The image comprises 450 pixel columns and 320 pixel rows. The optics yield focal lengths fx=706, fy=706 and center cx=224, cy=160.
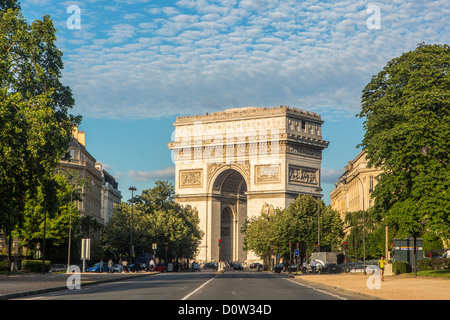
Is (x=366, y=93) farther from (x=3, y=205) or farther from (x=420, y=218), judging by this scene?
(x=3, y=205)

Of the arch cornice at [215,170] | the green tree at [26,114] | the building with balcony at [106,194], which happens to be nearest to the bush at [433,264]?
the green tree at [26,114]

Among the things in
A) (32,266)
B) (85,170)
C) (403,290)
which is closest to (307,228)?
(32,266)

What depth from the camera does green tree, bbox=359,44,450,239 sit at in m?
46.1

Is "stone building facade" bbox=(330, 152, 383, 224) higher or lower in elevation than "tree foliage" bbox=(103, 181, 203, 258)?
higher

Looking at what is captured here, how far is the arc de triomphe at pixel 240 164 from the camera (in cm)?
11812

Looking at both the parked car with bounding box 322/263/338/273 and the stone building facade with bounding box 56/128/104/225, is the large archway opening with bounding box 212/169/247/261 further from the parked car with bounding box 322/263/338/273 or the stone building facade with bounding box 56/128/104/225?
the parked car with bounding box 322/263/338/273

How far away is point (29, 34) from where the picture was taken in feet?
147

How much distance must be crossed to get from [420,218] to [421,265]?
43.0ft

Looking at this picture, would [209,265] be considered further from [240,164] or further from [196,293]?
[196,293]

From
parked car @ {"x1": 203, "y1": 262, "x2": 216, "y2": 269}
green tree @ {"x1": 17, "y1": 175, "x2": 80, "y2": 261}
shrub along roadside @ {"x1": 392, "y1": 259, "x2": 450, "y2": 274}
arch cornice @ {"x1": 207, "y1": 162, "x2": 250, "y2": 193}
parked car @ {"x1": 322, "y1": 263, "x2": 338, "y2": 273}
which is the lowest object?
parked car @ {"x1": 203, "y1": 262, "x2": 216, "y2": 269}

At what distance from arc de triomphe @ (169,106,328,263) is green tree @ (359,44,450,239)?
64327 millimetres

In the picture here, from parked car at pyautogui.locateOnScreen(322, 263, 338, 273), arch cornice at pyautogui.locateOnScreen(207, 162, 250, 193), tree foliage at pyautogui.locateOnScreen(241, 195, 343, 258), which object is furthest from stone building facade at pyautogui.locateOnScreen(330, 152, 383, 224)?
arch cornice at pyautogui.locateOnScreen(207, 162, 250, 193)
